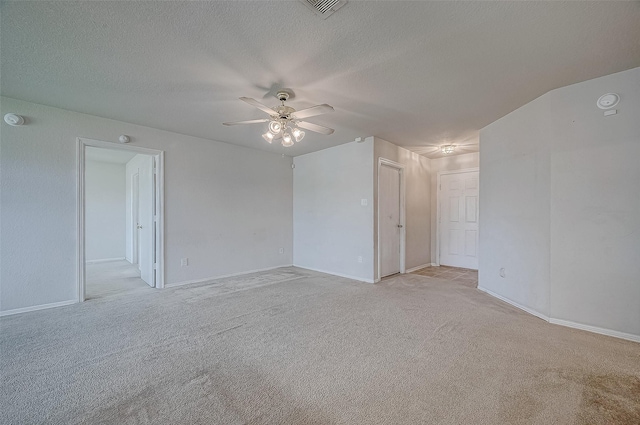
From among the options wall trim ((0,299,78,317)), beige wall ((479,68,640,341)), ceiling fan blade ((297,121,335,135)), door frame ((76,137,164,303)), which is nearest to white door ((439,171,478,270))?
beige wall ((479,68,640,341))

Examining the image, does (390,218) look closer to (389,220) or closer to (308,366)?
(389,220)

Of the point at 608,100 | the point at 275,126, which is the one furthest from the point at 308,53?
the point at 608,100

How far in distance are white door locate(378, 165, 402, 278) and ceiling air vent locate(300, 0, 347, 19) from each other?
127 inches

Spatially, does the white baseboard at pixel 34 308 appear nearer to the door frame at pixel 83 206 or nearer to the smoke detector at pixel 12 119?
the door frame at pixel 83 206

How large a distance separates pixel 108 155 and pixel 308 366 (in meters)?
6.52

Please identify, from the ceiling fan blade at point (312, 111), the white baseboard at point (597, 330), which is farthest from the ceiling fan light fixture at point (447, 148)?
the ceiling fan blade at point (312, 111)

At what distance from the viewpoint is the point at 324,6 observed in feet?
5.45

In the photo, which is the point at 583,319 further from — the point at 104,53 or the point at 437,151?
the point at 104,53

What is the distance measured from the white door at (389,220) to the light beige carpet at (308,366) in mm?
1553

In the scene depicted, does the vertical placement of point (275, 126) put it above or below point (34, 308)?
above

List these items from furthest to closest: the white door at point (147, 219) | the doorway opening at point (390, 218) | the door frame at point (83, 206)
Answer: the doorway opening at point (390, 218)
the white door at point (147, 219)
the door frame at point (83, 206)

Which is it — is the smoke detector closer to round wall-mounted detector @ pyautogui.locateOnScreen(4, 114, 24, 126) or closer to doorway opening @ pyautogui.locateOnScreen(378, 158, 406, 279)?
round wall-mounted detector @ pyautogui.locateOnScreen(4, 114, 24, 126)

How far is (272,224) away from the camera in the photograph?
5.68 meters

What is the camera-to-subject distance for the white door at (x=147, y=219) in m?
4.17
